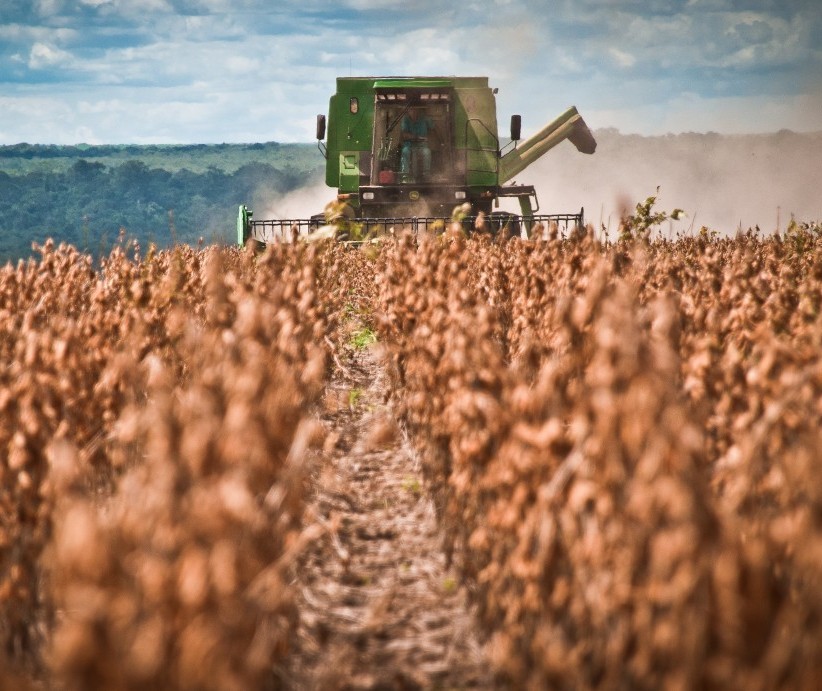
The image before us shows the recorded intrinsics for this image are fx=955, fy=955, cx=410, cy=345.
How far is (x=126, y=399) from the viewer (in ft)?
12.1

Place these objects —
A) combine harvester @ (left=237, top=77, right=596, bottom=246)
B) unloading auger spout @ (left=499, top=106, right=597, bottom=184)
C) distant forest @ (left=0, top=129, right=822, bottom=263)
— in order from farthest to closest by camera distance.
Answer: distant forest @ (left=0, top=129, right=822, bottom=263), unloading auger spout @ (left=499, top=106, right=597, bottom=184), combine harvester @ (left=237, top=77, right=596, bottom=246)

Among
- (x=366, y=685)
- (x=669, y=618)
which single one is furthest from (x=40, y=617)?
(x=669, y=618)

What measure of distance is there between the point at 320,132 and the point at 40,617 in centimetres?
1203

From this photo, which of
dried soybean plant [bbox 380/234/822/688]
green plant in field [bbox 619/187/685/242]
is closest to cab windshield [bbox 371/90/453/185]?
green plant in field [bbox 619/187/685/242]

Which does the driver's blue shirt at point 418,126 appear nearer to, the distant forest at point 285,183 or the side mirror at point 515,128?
the side mirror at point 515,128

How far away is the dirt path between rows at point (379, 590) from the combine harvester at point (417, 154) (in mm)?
8236

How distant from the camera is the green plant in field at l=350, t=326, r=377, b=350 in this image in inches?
356

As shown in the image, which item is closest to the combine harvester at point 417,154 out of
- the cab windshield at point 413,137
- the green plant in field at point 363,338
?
the cab windshield at point 413,137

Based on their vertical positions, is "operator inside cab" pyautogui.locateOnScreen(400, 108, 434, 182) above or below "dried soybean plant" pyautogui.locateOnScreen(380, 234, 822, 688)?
above

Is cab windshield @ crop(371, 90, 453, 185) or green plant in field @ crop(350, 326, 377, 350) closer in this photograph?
green plant in field @ crop(350, 326, 377, 350)

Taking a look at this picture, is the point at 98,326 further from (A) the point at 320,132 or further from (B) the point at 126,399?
(A) the point at 320,132

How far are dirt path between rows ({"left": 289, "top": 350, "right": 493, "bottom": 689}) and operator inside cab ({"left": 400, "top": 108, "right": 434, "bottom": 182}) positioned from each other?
936 centimetres

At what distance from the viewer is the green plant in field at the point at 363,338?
356 inches

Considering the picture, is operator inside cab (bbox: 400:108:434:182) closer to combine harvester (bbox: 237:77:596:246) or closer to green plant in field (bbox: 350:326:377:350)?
combine harvester (bbox: 237:77:596:246)
